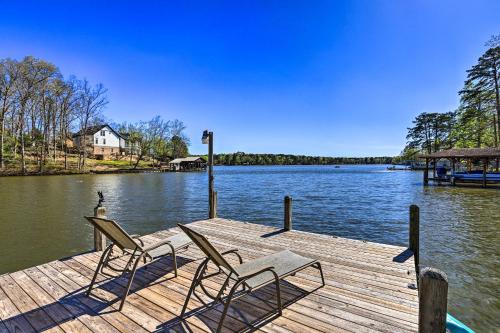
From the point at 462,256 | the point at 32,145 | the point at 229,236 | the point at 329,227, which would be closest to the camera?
the point at 229,236

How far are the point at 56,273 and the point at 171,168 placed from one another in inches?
2845

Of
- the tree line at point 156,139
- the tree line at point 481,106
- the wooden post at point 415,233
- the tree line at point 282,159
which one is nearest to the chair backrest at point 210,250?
the wooden post at point 415,233

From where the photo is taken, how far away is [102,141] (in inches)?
2837

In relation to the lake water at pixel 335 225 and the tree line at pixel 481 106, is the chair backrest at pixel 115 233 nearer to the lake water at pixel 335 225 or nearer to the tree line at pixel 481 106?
the lake water at pixel 335 225

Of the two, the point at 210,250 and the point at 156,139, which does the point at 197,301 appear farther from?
the point at 156,139

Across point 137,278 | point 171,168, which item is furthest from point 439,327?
point 171,168

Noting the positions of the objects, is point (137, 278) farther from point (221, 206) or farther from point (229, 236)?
point (221, 206)

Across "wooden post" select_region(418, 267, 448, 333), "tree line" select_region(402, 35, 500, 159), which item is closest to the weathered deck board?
"wooden post" select_region(418, 267, 448, 333)

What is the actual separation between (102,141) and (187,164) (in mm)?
21998

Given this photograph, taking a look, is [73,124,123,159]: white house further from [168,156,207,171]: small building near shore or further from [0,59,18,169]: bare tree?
[0,59,18,169]: bare tree

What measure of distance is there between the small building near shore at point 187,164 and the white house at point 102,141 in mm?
15641

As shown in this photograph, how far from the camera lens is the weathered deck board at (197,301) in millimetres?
3266

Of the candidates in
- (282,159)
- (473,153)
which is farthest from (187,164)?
(282,159)

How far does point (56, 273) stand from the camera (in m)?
4.90
